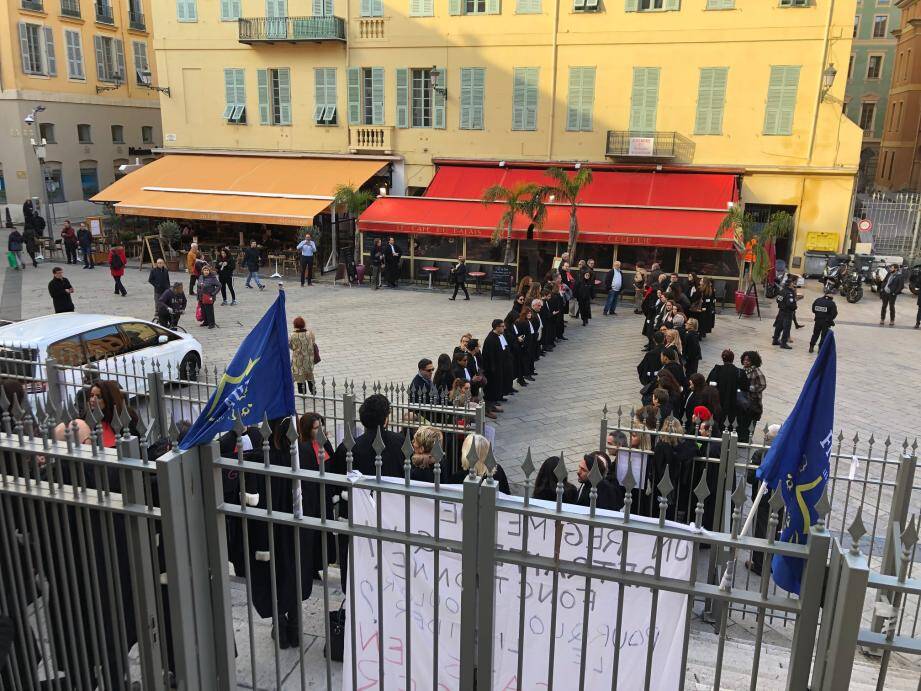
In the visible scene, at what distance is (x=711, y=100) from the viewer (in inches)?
907

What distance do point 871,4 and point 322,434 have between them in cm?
5569

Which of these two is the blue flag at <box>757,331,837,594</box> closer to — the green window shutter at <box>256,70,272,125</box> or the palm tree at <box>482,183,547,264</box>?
the palm tree at <box>482,183,547,264</box>

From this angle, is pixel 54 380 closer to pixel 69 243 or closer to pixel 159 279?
pixel 159 279

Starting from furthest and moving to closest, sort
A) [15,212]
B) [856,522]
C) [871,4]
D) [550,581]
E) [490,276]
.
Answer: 1. [871,4]
2. [15,212]
3. [490,276]
4. [550,581]
5. [856,522]

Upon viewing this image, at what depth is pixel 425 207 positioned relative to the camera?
23.8m

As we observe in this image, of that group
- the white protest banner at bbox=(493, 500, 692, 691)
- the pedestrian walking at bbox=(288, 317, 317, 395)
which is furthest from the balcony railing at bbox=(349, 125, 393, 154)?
the white protest banner at bbox=(493, 500, 692, 691)

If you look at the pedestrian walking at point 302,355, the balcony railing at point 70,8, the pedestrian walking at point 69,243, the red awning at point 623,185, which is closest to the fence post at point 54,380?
the pedestrian walking at point 302,355

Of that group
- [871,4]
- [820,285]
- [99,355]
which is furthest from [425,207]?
[871,4]

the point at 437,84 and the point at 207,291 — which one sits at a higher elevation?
the point at 437,84

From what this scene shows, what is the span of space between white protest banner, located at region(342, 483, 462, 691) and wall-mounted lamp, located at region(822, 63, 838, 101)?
22461mm

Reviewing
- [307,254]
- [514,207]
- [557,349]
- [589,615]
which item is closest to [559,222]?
[514,207]

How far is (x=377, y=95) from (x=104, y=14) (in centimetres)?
1949

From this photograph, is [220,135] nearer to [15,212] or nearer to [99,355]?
[15,212]

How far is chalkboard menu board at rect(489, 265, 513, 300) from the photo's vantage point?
22.0m
